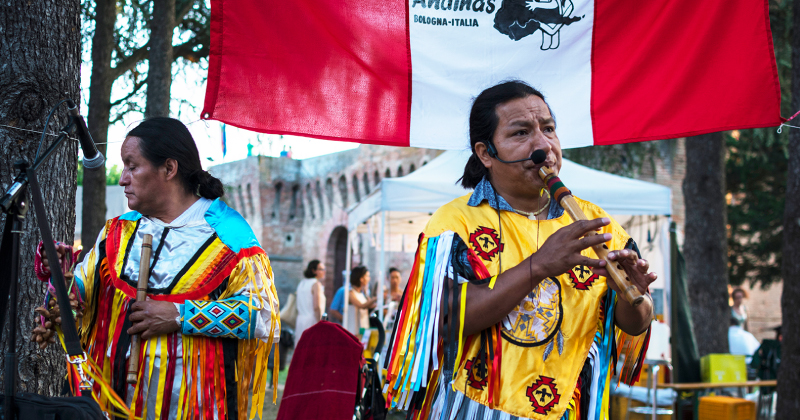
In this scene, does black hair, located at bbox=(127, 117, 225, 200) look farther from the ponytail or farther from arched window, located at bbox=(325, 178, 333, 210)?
arched window, located at bbox=(325, 178, 333, 210)

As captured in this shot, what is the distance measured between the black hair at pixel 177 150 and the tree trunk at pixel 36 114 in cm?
67

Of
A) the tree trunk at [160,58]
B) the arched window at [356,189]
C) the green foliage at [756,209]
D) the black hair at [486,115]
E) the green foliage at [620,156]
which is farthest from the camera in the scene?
the arched window at [356,189]

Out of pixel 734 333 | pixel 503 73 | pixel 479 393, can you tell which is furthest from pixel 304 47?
pixel 734 333

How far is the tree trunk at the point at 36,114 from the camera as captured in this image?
2656 mm

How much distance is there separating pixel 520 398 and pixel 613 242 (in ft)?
1.75

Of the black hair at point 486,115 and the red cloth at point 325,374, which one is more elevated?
the black hair at point 486,115

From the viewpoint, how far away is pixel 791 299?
5031mm

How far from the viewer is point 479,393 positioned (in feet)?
5.75

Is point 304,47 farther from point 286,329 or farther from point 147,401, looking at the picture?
point 286,329

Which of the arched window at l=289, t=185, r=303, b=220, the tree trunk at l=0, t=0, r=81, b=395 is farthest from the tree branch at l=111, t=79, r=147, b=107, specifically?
the arched window at l=289, t=185, r=303, b=220

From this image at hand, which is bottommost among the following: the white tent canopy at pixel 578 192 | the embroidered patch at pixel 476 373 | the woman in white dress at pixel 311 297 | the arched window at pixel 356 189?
the woman in white dress at pixel 311 297

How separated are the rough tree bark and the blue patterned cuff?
4404mm

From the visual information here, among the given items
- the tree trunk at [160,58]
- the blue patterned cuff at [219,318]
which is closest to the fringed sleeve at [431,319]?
the blue patterned cuff at [219,318]

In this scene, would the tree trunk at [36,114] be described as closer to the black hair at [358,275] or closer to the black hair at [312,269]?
the black hair at [358,275]
